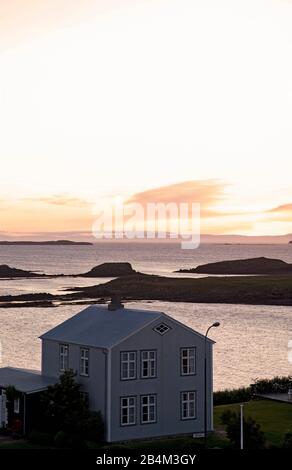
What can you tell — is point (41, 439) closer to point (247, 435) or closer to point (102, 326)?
point (102, 326)

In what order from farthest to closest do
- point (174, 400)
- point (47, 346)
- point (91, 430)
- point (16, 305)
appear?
point (16, 305) < point (47, 346) < point (174, 400) < point (91, 430)

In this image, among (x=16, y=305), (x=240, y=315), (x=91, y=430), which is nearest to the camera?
(x=91, y=430)

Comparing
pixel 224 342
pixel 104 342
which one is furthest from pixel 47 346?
pixel 224 342

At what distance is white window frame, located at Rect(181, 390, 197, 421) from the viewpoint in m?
47.2

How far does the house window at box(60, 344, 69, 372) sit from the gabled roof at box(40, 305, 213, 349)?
1.42 ft

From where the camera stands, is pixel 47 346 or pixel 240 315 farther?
pixel 240 315

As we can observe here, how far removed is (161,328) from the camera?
154 ft

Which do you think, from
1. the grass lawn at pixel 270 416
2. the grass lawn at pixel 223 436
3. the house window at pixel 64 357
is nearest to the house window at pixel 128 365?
the grass lawn at pixel 223 436

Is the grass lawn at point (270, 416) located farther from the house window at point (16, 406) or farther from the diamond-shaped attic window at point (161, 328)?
the house window at point (16, 406)

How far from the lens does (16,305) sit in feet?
463

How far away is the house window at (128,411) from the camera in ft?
147

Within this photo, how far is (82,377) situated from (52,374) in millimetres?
3458

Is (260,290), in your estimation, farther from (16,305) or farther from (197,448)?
(197,448)

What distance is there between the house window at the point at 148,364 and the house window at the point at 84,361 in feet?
10.4
